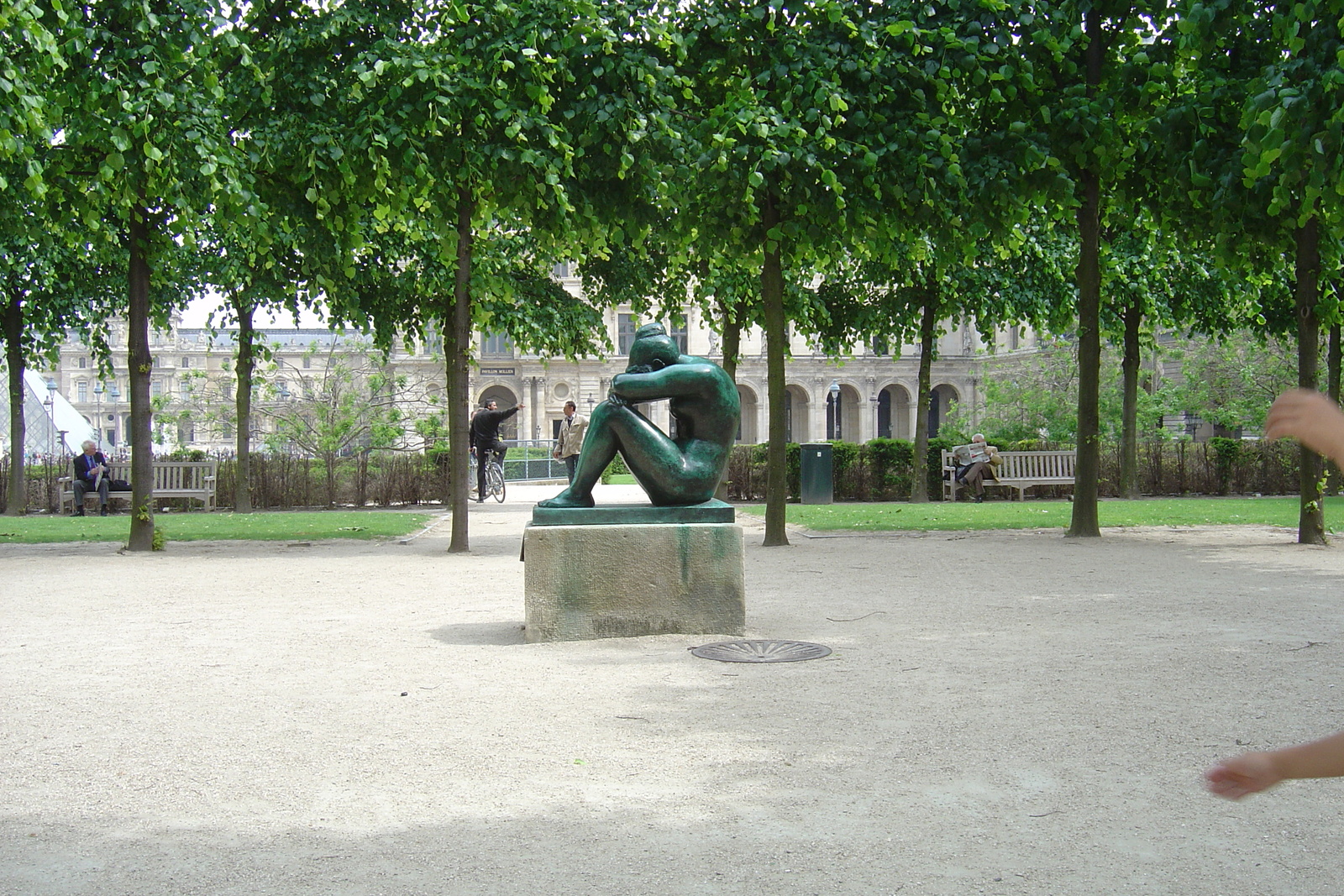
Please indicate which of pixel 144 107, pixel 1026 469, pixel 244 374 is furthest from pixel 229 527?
pixel 1026 469

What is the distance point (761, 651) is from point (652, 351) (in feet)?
5.95

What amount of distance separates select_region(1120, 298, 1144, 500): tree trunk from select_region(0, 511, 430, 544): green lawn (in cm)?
1279

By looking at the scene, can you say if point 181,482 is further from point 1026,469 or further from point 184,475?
point 1026,469

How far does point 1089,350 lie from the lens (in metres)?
12.8

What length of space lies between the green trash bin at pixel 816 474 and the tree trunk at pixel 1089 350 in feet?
28.7

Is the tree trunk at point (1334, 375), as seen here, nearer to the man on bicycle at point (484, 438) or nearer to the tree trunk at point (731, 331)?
the tree trunk at point (731, 331)

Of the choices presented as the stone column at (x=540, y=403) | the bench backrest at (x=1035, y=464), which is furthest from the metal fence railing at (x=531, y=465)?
the stone column at (x=540, y=403)

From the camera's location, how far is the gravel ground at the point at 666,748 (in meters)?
3.10

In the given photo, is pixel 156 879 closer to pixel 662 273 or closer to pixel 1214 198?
pixel 1214 198

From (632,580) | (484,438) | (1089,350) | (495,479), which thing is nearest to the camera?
(632,580)

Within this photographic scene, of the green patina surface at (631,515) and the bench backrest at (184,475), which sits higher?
the bench backrest at (184,475)

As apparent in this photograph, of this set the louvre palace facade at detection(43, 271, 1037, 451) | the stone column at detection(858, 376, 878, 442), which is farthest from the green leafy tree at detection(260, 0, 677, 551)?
the stone column at detection(858, 376, 878, 442)

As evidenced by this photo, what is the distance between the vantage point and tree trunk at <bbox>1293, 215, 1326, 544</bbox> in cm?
1161

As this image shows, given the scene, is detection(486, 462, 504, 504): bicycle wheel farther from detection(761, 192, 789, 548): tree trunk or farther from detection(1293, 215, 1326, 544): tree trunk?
detection(1293, 215, 1326, 544): tree trunk
